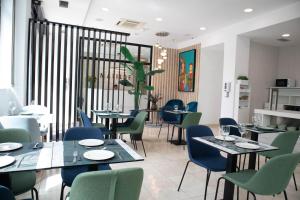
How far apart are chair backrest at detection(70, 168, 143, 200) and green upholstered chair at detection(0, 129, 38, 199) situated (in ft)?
2.50

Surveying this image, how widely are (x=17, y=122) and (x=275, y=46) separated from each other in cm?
765

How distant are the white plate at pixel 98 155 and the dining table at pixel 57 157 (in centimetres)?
2

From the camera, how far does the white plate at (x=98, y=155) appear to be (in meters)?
1.70

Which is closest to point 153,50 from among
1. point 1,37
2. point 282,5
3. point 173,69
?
point 173,69

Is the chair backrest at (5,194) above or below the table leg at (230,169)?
above

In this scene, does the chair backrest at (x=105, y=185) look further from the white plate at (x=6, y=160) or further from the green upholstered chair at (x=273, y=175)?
the green upholstered chair at (x=273, y=175)

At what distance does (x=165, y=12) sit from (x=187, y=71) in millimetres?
3253

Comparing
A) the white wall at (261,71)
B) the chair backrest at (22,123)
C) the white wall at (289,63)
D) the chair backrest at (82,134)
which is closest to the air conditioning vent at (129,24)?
the white wall at (261,71)

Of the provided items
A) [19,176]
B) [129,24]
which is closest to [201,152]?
[19,176]

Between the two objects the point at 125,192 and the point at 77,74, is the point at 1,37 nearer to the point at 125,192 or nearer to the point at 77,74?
the point at 77,74

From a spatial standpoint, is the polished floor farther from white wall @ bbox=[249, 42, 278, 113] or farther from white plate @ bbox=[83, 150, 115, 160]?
white wall @ bbox=[249, 42, 278, 113]

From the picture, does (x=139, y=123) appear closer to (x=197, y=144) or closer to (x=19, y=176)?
(x=197, y=144)

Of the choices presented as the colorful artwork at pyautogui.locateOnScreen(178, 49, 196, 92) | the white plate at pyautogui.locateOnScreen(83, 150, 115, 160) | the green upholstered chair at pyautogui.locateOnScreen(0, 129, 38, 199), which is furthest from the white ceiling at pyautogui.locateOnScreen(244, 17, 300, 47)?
the green upholstered chair at pyautogui.locateOnScreen(0, 129, 38, 199)

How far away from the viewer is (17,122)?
3010 millimetres
